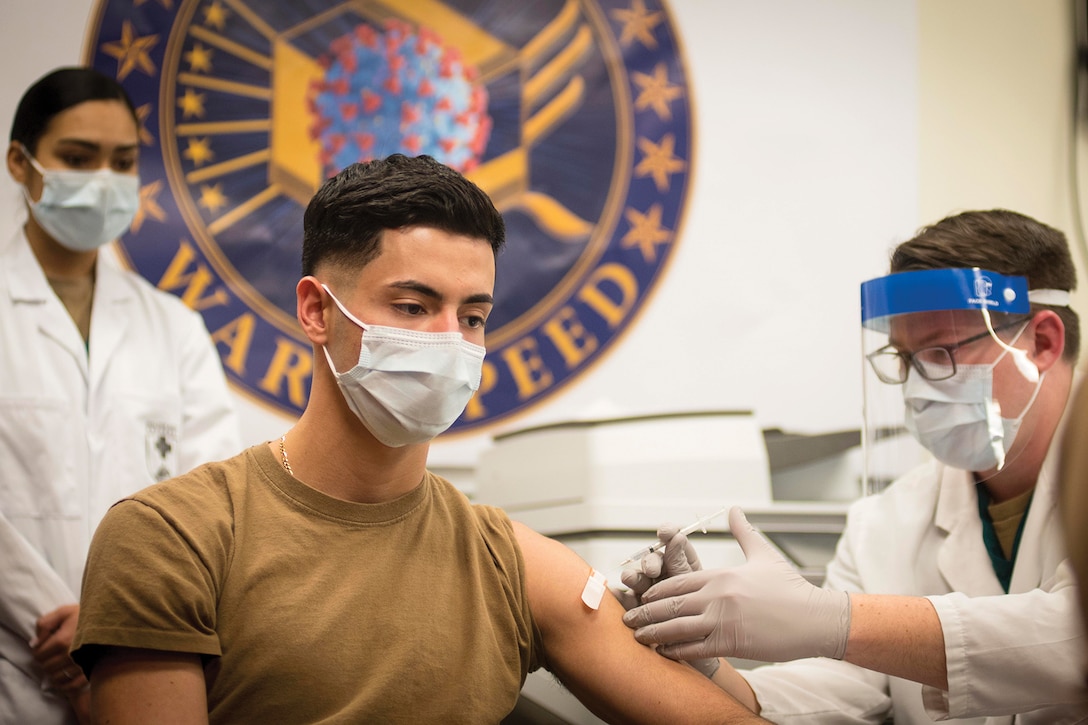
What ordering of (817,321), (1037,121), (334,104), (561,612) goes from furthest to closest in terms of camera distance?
(1037,121), (817,321), (334,104), (561,612)

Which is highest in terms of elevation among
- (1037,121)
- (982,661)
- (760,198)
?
(1037,121)

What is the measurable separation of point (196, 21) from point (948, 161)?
7.20ft

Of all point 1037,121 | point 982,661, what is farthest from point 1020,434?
point 1037,121

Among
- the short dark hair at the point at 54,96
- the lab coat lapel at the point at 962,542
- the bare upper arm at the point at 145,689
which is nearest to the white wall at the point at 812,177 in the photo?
the lab coat lapel at the point at 962,542

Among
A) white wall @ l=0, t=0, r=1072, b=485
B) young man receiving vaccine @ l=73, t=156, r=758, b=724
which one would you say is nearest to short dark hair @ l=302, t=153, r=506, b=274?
young man receiving vaccine @ l=73, t=156, r=758, b=724

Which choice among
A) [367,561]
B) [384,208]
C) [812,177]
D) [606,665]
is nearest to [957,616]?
[606,665]

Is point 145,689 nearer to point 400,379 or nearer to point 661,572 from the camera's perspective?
point 400,379

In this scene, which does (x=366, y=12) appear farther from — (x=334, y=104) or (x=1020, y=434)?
(x=1020, y=434)

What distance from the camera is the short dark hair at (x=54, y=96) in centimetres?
214

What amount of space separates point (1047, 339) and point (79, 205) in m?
1.99

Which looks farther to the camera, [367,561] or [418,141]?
[418,141]

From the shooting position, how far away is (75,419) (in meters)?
2.05

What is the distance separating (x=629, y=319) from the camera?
107 inches

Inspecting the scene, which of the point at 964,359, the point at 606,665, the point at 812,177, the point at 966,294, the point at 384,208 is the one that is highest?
the point at 812,177
